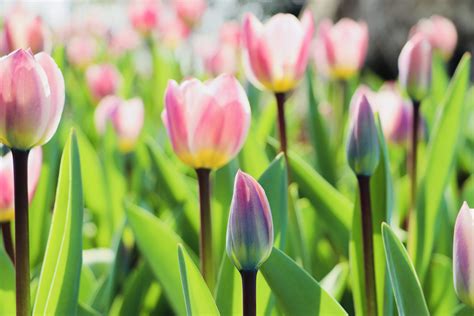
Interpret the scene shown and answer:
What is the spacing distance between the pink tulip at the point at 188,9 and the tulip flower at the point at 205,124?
2.22 meters

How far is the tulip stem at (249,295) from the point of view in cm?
60

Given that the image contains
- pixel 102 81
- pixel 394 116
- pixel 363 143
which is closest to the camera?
pixel 363 143

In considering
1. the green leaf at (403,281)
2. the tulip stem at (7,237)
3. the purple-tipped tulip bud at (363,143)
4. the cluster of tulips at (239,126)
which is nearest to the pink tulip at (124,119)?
the cluster of tulips at (239,126)

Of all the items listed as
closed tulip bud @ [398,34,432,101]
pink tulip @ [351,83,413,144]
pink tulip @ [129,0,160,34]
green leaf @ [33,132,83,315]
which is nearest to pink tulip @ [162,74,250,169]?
green leaf @ [33,132,83,315]

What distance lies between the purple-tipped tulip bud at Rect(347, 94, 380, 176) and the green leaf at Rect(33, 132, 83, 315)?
0.30m

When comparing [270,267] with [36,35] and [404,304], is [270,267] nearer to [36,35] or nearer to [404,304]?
[404,304]

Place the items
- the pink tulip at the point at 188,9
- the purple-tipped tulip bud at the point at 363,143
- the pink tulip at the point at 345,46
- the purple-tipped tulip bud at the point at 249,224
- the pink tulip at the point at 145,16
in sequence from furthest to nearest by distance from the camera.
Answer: the pink tulip at the point at 188,9
the pink tulip at the point at 145,16
the pink tulip at the point at 345,46
the purple-tipped tulip bud at the point at 363,143
the purple-tipped tulip bud at the point at 249,224

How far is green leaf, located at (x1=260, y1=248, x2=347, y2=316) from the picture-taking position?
695 mm

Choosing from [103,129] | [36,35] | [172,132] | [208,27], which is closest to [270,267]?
[172,132]

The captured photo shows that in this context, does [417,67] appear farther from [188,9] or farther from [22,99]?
[188,9]

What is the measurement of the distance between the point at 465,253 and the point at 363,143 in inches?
9.0

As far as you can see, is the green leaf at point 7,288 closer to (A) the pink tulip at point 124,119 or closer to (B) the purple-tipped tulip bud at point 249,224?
(B) the purple-tipped tulip bud at point 249,224

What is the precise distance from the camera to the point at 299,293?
2.31 ft

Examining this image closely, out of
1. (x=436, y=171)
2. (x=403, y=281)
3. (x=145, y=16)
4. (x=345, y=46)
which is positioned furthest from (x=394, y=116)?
(x=145, y=16)
